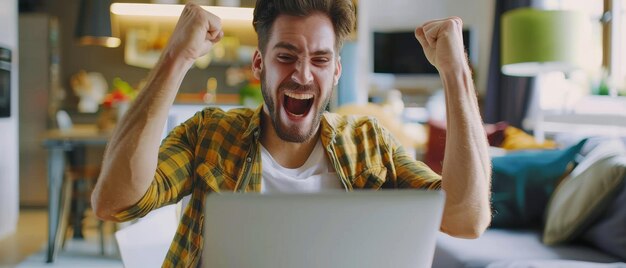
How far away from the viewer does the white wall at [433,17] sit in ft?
22.9

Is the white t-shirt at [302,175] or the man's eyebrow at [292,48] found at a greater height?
the man's eyebrow at [292,48]

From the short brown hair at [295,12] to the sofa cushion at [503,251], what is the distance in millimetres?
1380

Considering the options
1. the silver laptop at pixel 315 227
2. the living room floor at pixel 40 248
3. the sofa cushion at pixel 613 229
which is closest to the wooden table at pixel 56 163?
the living room floor at pixel 40 248

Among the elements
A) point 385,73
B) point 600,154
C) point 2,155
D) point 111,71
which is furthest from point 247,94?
point 385,73

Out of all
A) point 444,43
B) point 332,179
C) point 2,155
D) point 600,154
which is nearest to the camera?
point 444,43

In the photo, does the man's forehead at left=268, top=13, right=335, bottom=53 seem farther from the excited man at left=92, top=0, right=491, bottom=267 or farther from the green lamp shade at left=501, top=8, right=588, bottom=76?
the green lamp shade at left=501, top=8, right=588, bottom=76

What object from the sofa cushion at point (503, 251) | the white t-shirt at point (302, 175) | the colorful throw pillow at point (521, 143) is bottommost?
the sofa cushion at point (503, 251)

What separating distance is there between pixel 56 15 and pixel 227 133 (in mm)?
6075

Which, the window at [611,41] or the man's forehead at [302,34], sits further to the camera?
the window at [611,41]

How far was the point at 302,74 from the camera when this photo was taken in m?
1.12

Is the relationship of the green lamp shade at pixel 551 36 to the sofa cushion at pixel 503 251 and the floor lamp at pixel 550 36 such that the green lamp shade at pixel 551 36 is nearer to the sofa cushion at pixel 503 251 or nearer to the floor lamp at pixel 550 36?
the floor lamp at pixel 550 36

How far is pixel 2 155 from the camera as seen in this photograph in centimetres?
530

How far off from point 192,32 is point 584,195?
1.85m

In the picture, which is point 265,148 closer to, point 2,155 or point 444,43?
point 444,43
